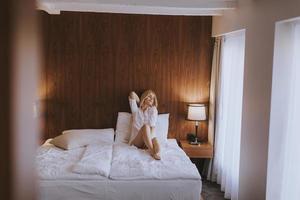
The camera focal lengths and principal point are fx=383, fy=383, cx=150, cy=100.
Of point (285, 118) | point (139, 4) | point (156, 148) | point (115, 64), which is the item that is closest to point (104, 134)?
point (156, 148)

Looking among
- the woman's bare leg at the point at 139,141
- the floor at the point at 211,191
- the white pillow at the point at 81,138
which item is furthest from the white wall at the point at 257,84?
the white pillow at the point at 81,138

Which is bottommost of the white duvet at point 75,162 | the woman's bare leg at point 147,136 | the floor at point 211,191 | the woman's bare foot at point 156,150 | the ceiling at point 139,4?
the floor at point 211,191

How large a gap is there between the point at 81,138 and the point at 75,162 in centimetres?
78

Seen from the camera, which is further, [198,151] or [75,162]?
[198,151]

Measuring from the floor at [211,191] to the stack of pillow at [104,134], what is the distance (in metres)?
→ 0.81

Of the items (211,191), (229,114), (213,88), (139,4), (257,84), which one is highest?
(139,4)

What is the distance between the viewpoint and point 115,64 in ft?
17.6

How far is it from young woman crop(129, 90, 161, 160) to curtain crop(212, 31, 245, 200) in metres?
0.87

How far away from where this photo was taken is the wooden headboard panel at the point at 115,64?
209 inches

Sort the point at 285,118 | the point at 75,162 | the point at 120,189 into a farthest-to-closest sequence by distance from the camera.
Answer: the point at 75,162 → the point at 120,189 → the point at 285,118

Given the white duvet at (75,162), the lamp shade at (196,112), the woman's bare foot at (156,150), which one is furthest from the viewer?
the lamp shade at (196,112)

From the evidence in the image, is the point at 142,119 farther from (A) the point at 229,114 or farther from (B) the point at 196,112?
(A) the point at 229,114

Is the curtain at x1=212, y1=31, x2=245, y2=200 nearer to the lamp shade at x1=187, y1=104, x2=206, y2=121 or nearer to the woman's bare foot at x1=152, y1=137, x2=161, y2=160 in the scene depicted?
the lamp shade at x1=187, y1=104, x2=206, y2=121

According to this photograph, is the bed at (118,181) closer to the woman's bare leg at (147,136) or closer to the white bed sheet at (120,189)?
the white bed sheet at (120,189)
